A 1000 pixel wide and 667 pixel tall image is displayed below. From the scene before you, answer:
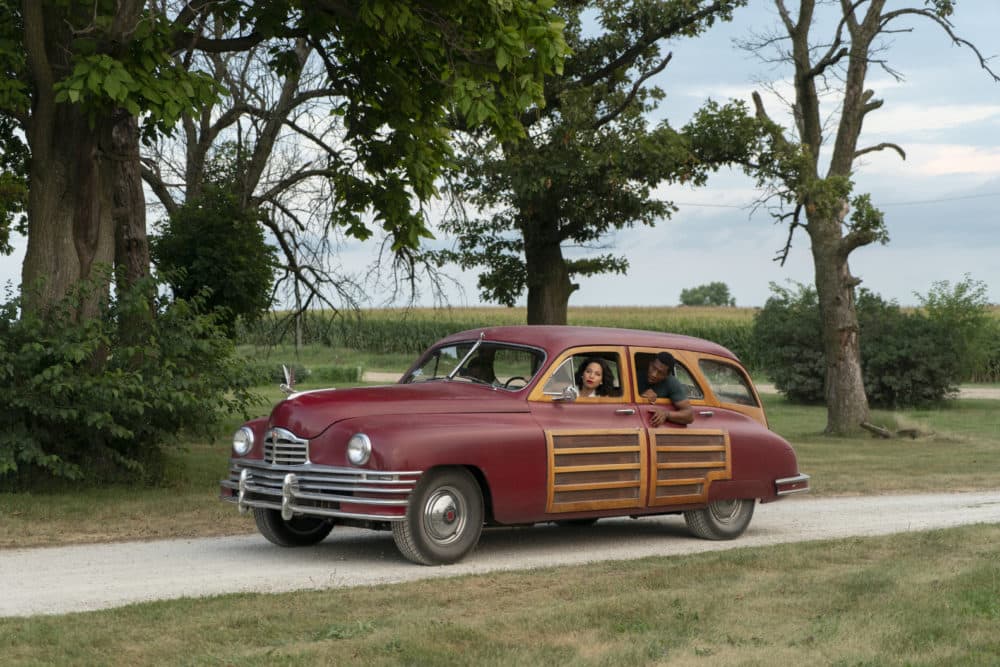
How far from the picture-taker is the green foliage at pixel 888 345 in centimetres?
4819

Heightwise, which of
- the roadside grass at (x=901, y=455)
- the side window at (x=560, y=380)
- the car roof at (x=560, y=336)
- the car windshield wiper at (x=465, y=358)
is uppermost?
the car roof at (x=560, y=336)

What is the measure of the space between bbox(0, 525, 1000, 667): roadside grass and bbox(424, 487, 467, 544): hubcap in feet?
2.71

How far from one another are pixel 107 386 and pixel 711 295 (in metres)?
133

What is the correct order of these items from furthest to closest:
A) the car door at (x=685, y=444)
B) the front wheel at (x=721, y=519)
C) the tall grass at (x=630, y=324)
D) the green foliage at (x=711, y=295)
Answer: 1. the green foliage at (x=711, y=295)
2. the tall grass at (x=630, y=324)
3. the front wheel at (x=721, y=519)
4. the car door at (x=685, y=444)

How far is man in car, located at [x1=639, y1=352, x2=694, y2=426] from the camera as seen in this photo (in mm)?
12164

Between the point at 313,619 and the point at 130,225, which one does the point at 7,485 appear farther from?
the point at 313,619

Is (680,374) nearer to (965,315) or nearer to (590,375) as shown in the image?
(590,375)

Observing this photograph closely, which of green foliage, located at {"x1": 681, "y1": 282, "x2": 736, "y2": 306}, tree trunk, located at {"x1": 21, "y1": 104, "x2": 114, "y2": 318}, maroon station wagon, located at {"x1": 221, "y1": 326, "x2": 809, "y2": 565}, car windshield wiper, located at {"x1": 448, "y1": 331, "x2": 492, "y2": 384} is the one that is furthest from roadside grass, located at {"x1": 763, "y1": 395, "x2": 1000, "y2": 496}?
green foliage, located at {"x1": 681, "y1": 282, "x2": 736, "y2": 306}

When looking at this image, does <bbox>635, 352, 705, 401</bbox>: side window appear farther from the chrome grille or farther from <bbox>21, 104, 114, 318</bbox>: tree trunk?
<bbox>21, 104, 114, 318</bbox>: tree trunk

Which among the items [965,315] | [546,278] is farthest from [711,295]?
[546,278]

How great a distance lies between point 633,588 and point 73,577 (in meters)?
4.16

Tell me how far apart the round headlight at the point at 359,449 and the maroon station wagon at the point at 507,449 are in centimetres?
1

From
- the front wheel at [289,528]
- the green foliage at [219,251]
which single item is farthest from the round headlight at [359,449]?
the green foliage at [219,251]

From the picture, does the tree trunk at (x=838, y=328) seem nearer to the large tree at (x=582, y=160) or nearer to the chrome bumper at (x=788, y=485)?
the large tree at (x=582, y=160)
